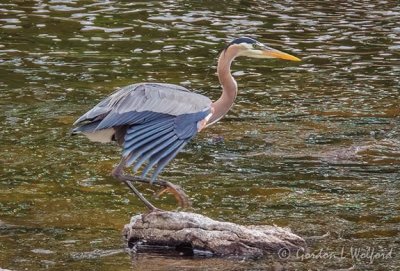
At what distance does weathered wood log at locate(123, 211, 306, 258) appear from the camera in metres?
8.20

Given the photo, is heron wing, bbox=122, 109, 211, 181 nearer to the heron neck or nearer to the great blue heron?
the great blue heron

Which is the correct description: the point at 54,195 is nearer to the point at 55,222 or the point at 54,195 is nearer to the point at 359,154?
the point at 55,222

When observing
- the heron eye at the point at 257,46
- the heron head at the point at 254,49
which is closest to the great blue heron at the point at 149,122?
the heron head at the point at 254,49

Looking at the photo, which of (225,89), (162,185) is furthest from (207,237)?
(225,89)

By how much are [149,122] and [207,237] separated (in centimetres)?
106

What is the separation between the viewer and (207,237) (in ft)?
27.0

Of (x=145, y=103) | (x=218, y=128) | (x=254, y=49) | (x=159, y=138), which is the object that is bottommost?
(x=218, y=128)

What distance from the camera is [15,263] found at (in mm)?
8016

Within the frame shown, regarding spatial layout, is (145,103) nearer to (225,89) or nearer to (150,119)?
(150,119)

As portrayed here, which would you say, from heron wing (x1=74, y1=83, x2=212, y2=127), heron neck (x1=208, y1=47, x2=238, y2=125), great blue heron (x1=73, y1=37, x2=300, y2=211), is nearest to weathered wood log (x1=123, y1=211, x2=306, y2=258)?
great blue heron (x1=73, y1=37, x2=300, y2=211)

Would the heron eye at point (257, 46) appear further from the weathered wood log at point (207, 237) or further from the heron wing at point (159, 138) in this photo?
the weathered wood log at point (207, 237)

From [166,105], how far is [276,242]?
4.75 ft

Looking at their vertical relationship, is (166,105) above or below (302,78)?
above

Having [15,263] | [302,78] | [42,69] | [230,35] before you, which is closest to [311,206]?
[15,263]
